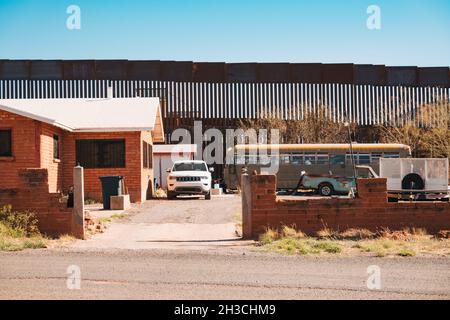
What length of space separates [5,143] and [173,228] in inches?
334

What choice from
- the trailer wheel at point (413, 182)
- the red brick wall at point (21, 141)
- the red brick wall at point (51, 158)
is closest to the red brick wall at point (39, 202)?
the red brick wall at point (21, 141)

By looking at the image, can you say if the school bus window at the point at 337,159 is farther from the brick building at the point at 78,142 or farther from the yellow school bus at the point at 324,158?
the brick building at the point at 78,142

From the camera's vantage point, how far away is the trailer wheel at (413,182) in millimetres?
21203

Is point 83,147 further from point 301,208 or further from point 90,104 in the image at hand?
point 301,208

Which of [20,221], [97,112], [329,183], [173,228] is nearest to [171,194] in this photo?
[97,112]

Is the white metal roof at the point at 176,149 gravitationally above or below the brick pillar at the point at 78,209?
above

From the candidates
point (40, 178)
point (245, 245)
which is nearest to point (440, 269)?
point (245, 245)

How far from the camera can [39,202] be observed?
13.0m

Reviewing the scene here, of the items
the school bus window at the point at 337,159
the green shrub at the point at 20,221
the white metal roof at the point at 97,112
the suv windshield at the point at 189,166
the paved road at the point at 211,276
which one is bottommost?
the paved road at the point at 211,276

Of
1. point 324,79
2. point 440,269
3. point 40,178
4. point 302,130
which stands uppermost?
point 324,79

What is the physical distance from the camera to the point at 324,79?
4178 cm

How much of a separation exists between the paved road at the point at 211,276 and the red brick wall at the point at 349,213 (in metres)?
2.05

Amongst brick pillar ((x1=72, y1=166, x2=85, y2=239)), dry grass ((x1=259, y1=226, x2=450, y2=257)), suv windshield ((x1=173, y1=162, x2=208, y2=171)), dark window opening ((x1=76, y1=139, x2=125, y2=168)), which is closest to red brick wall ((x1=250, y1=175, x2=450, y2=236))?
dry grass ((x1=259, y1=226, x2=450, y2=257))

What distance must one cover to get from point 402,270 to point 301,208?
4.26 meters
